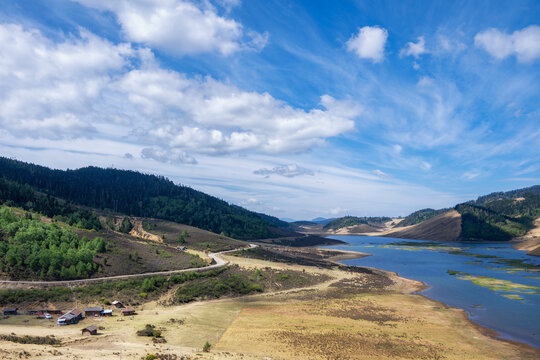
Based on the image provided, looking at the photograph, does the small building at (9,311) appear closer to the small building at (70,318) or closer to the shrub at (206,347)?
the small building at (70,318)

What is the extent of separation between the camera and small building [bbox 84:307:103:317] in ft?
183

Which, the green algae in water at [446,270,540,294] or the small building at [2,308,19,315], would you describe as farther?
the green algae in water at [446,270,540,294]

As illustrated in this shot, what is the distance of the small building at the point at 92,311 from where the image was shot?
183 ft

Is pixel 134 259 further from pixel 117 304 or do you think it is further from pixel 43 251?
pixel 117 304

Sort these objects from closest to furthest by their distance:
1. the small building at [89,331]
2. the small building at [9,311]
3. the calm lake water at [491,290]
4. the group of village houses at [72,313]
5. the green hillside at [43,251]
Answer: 1. the small building at [89,331]
2. the group of village houses at [72,313]
3. the small building at [9,311]
4. the calm lake water at [491,290]
5. the green hillside at [43,251]

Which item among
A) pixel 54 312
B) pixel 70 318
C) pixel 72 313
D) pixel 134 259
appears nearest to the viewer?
pixel 70 318

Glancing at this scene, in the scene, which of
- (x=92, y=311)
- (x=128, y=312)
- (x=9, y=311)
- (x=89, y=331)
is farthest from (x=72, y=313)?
(x=9, y=311)

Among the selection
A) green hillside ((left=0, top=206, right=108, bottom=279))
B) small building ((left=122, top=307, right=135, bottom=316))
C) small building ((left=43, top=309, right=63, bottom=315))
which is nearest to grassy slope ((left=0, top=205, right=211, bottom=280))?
green hillside ((left=0, top=206, right=108, bottom=279))

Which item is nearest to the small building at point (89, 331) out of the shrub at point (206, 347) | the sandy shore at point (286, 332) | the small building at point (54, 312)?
the sandy shore at point (286, 332)

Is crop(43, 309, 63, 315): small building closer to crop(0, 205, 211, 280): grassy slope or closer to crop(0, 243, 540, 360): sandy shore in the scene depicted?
crop(0, 243, 540, 360): sandy shore

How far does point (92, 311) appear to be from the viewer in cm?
5581

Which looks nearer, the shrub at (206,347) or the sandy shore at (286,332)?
the sandy shore at (286,332)

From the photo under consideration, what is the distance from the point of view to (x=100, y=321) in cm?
5300

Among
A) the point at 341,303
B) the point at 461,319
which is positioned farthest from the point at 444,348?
the point at 341,303
